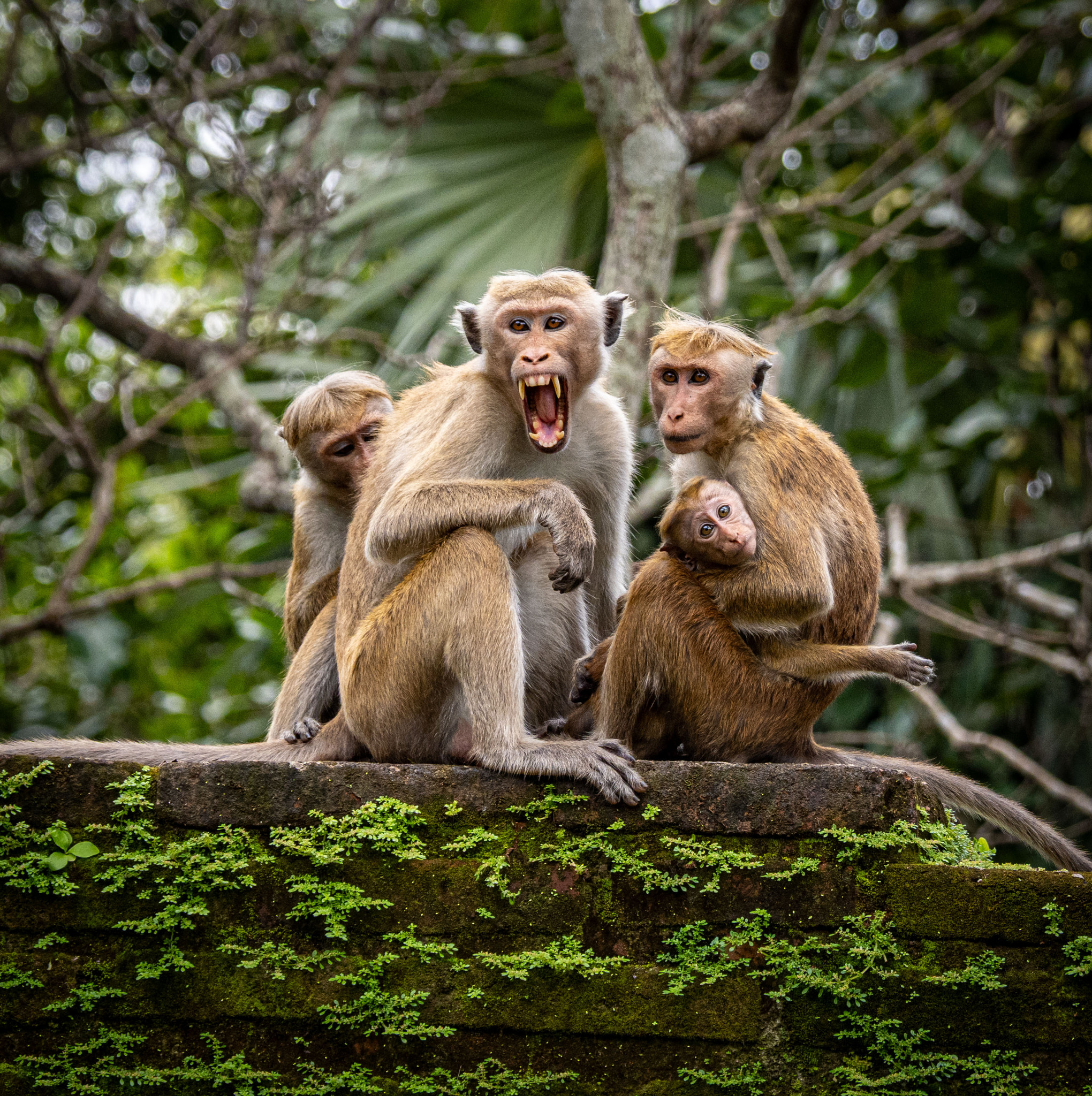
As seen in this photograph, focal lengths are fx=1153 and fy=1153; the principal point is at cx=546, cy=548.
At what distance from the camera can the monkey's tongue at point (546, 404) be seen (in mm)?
3869

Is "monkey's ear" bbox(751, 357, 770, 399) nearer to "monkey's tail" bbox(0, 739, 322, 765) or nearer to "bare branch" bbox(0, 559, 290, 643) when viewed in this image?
"monkey's tail" bbox(0, 739, 322, 765)

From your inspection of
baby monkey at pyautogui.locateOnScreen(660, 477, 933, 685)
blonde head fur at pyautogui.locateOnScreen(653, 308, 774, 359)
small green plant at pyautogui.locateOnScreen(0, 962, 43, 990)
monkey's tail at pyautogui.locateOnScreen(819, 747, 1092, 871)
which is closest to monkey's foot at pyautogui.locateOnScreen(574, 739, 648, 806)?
baby monkey at pyautogui.locateOnScreen(660, 477, 933, 685)

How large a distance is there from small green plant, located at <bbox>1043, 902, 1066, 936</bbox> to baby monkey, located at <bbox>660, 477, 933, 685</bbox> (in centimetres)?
73

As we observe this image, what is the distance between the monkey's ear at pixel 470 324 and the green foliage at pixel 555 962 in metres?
2.10

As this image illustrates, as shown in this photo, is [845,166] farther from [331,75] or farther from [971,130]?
[331,75]

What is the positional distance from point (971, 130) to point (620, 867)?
7082mm

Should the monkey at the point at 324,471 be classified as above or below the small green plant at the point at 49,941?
above

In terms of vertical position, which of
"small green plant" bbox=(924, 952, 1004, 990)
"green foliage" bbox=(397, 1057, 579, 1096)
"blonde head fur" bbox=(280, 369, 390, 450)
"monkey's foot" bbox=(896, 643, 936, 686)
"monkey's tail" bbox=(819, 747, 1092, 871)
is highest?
"blonde head fur" bbox=(280, 369, 390, 450)

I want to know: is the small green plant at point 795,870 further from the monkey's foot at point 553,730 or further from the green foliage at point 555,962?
the monkey's foot at point 553,730

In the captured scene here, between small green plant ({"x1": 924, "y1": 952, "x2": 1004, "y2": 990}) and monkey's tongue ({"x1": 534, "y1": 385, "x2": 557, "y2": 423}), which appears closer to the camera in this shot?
small green plant ({"x1": 924, "y1": 952, "x2": 1004, "y2": 990})

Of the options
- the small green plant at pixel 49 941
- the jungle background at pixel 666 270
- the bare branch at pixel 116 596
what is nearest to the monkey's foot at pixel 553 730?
the small green plant at pixel 49 941

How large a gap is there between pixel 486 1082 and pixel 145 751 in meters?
1.52

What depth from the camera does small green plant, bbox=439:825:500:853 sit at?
318cm

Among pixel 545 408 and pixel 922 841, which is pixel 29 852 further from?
pixel 922 841
